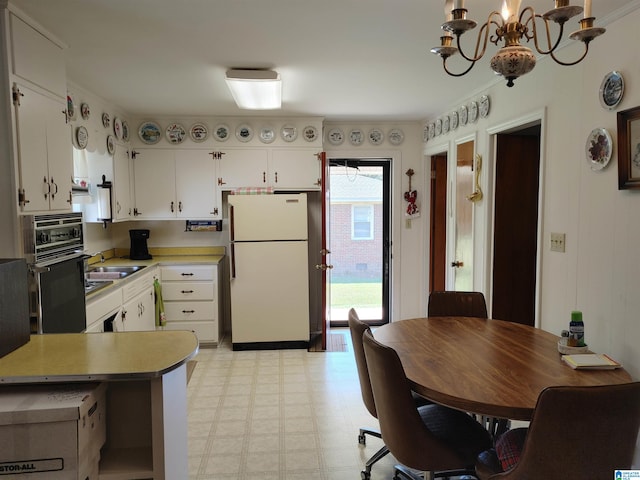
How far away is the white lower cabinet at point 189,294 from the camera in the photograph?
432cm

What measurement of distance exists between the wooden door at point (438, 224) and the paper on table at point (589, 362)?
2.84 m

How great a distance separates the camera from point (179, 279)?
4.33 m

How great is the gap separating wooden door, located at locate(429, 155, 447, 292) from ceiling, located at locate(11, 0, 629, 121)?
3.48 ft

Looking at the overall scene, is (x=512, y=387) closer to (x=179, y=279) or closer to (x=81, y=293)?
(x=81, y=293)

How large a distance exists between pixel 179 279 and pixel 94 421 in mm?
2884

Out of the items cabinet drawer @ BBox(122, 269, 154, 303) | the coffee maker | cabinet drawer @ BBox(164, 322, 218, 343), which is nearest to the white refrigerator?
cabinet drawer @ BBox(164, 322, 218, 343)

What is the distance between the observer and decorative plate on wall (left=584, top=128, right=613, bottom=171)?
2105 mm

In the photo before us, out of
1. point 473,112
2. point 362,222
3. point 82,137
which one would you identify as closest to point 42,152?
point 82,137

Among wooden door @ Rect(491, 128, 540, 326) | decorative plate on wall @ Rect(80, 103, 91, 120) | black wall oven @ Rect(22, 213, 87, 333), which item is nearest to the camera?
black wall oven @ Rect(22, 213, 87, 333)

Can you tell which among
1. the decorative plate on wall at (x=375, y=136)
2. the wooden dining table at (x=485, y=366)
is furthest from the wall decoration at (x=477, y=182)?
the decorative plate on wall at (x=375, y=136)

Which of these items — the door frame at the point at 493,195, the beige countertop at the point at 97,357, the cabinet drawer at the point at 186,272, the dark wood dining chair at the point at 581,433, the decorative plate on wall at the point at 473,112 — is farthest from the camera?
the cabinet drawer at the point at 186,272

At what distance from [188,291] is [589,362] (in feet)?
11.6

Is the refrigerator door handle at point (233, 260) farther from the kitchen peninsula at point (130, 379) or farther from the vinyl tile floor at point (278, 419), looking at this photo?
the kitchen peninsula at point (130, 379)

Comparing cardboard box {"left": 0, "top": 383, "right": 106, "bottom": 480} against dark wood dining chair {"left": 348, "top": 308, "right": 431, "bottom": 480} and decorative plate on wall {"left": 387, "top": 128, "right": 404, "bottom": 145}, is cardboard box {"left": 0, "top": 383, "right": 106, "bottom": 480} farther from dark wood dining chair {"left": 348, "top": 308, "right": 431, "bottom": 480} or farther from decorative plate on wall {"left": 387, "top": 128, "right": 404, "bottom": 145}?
decorative plate on wall {"left": 387, "top": 128, "right": 404, "bottom": 145}
